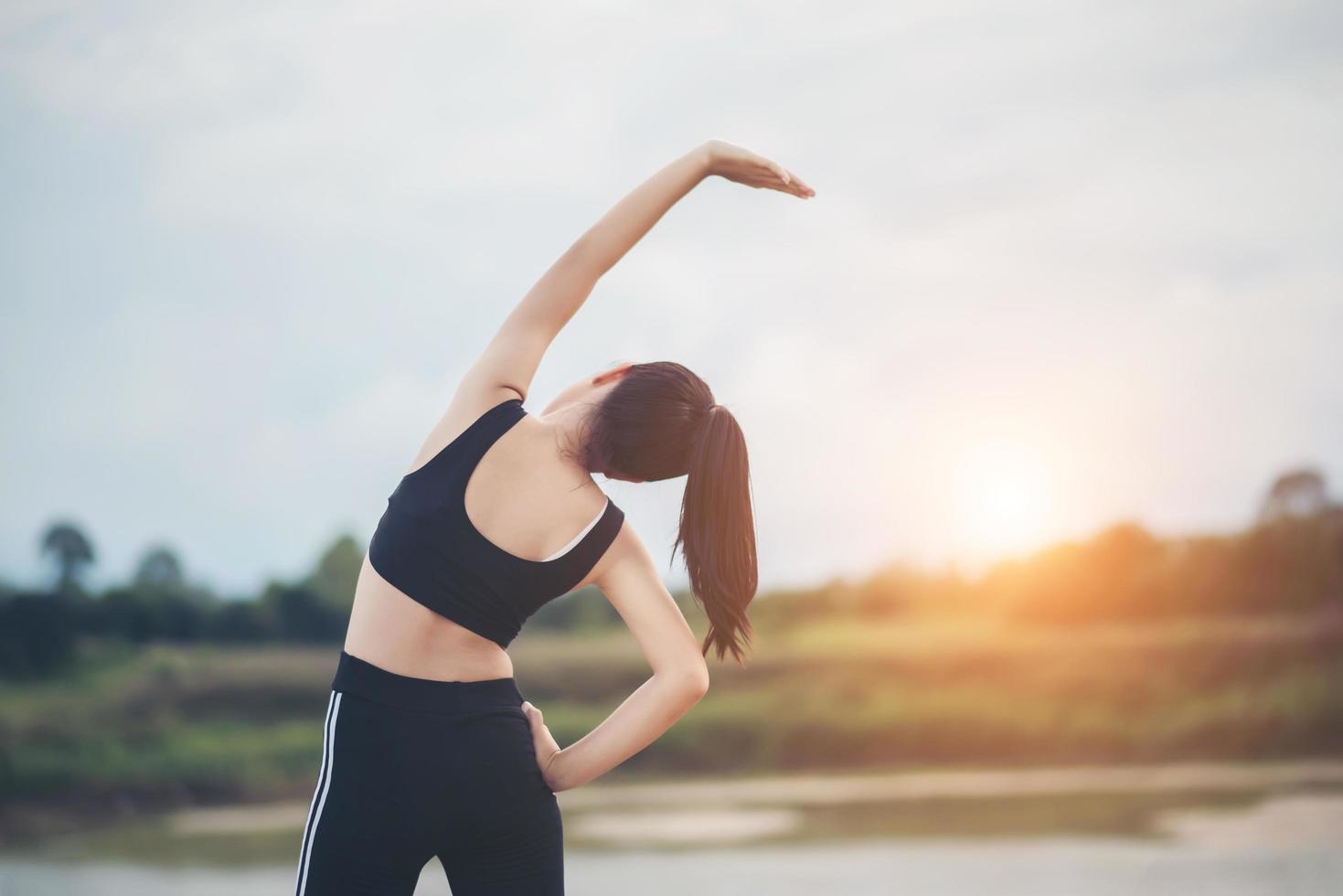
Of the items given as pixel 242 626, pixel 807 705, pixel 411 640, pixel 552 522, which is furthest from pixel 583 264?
pixel 807 705

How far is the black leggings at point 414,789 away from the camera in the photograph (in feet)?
4.00

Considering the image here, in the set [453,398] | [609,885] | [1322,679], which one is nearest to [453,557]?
[453,398]

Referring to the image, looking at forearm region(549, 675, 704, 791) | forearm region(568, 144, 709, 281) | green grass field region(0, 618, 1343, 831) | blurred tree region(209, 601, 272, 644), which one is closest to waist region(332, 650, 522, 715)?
forearm region(549, 675, 704, 791)

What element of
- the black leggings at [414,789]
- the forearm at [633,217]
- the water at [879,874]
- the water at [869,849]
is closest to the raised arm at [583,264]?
the forearm at [633,217]

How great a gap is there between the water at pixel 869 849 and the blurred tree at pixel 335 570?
4.23 ft

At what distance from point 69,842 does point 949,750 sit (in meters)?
5.26

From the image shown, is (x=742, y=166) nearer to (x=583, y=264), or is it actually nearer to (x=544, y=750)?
(x=583, y=264)

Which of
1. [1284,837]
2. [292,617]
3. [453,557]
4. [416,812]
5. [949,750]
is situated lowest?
[1284,837]

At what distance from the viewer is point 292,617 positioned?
729 centimetres

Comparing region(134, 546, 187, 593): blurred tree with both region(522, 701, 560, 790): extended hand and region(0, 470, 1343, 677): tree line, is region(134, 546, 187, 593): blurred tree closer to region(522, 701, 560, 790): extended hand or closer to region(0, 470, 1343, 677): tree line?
region(0, 470, 1343, 677): tree line

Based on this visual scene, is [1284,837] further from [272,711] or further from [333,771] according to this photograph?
[333,771]

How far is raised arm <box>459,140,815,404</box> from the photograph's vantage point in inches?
50.6

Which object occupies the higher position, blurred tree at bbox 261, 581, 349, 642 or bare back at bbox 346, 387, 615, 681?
blurred tree at bbox 261, 581, 349, 642

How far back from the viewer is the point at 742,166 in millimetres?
1421
